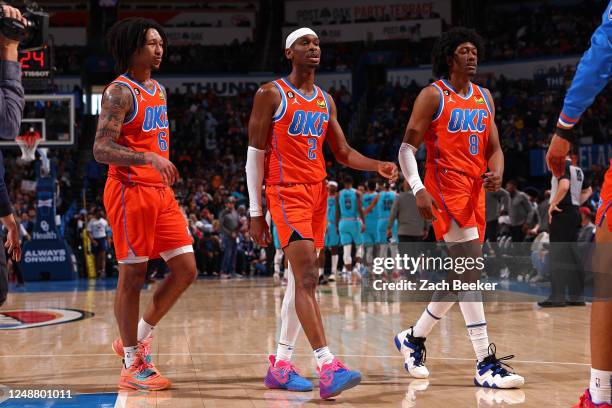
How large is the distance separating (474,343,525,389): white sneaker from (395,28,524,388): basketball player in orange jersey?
15cm

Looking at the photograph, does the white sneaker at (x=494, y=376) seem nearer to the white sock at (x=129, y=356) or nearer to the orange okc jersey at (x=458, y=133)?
the orange okc jersey at (x=458, y=133)

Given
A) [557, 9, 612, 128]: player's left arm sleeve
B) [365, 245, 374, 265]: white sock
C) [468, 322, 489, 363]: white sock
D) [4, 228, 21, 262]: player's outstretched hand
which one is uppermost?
[557, 9, 612, 128]: player's left arm sleeve

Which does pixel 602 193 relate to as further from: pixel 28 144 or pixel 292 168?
pixel 28 144

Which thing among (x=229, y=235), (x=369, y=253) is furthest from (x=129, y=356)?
(x=229, y=235)

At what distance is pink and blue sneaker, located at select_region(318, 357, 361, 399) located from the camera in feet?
14.1

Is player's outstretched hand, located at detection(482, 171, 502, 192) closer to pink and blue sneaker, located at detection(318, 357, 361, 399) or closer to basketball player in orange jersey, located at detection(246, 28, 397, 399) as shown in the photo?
basketball player in orange jersey, located at detection(246, 28, 397, 399)

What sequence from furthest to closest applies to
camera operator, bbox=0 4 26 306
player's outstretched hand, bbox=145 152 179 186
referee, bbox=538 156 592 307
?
referee, bbox=538 156 592 307 → player's outstretched hand, bbox=145 152 179 186 → camera operator, bbox=0 4 26 306

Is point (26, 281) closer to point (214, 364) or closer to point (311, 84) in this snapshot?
point (214, 364)

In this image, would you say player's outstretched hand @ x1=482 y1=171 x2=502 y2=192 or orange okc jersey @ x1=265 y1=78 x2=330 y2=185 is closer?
orange okc jersey @ x1=265 y1=78 x2=330 y2=185

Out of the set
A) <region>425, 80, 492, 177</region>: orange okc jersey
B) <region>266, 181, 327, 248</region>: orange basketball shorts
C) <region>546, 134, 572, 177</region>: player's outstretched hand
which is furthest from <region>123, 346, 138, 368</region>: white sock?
<region>546, 134, 572, 177</region>: player's outstretched hand

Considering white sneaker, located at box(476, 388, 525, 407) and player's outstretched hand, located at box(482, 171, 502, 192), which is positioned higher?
player's outstretched hand, located at box(482, 171, 502, 192)

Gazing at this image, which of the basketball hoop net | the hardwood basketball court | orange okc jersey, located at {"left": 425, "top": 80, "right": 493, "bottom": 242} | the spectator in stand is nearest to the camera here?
the hardwood basketball court

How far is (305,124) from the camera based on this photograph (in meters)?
4.87

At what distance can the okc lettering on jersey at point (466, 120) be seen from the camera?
202 inches
